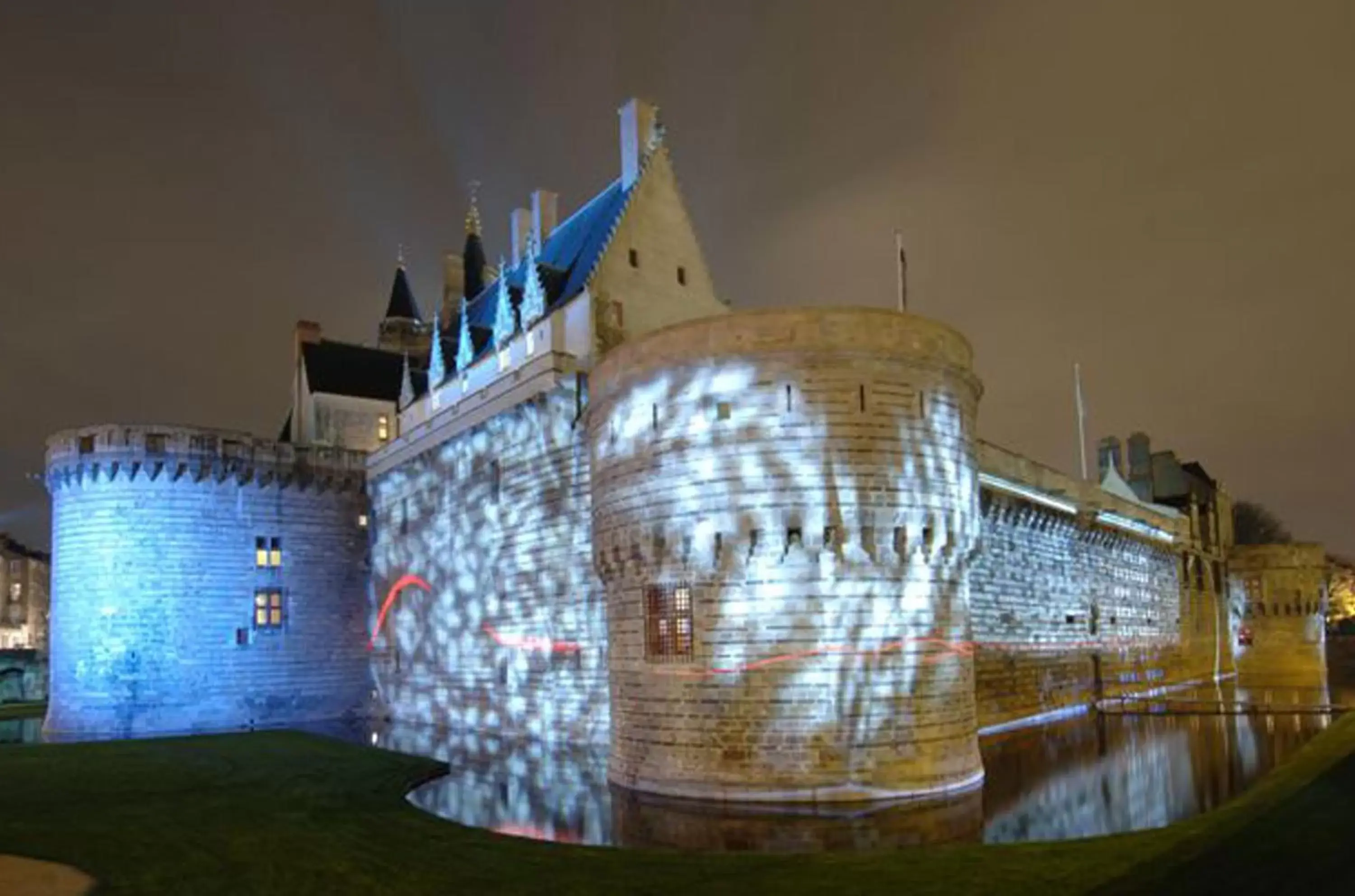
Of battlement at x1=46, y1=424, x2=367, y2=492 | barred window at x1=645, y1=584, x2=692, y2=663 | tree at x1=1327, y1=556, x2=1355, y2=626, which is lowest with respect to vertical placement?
tree at x1=1327, y1=556, x2=1355, y2=626

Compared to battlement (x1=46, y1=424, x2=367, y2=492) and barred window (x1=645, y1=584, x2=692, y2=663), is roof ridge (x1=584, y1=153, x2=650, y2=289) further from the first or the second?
battlement (x1=46, y1=424, x2=367, y2=492)

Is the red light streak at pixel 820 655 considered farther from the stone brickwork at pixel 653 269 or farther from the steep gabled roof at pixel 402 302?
the steep gabled roof at pixel 402 302

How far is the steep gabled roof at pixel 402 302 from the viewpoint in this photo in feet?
184

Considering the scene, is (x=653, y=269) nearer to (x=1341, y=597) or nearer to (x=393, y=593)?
(x=393, y=593)

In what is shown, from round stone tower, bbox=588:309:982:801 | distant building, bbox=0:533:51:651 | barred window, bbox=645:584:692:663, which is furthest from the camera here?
distant building, bbox=0:533:51:651

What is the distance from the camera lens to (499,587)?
1217 inches

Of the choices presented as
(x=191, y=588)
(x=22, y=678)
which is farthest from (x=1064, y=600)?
(x=22, y=678)

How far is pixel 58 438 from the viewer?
37219mm

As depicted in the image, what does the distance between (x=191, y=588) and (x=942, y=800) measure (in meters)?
27.8

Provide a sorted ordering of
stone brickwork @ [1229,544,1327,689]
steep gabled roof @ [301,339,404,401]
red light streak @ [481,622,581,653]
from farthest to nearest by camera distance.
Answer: stone brickwork @ [1229,544,1327,689], steep gabled roof @ [301,339,404,401], red light streak @ [481,622,581,653]

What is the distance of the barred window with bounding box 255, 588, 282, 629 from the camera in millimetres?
37938

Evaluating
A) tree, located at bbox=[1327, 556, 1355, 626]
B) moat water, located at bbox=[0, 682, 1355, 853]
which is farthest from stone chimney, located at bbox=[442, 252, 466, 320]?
tree, located at bbox=[1327, 556, 1355, 626]

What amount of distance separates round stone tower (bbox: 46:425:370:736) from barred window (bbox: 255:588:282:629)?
48 mm

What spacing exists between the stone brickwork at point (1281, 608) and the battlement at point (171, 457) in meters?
50.5
